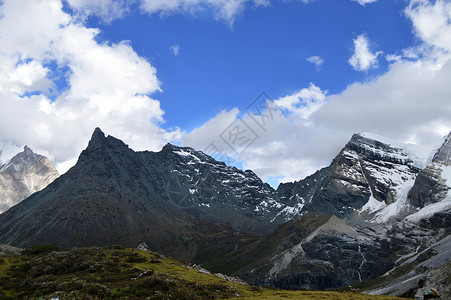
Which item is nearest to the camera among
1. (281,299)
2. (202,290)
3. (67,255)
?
(281,299)

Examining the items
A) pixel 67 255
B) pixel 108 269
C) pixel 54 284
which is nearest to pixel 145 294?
pixel 54 284

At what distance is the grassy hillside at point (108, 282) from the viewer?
47625 mm

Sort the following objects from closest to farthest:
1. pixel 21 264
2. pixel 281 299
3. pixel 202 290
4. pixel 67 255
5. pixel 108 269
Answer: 1. pixel 281 299
2. pixel 202 290
3. pixel 108 269
4. pixel 21 264
5. pixel 67 255

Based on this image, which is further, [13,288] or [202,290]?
[13,288]

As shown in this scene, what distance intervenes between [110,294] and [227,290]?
60.6 ft

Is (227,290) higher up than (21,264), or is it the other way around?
(21,264)

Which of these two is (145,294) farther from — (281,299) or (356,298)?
(356,298)

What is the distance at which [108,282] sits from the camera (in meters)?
57.2

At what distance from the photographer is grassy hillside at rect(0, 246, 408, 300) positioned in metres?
47.6

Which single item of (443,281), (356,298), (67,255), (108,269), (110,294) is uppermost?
(67,255)

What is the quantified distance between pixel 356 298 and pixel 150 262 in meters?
49.6

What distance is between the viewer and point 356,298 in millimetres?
49250

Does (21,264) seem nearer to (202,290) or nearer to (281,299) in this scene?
(202,290)

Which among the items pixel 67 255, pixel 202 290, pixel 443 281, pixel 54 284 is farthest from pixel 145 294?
pixel 443 281
